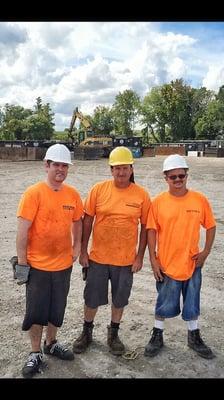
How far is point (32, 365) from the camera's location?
11.5 ft

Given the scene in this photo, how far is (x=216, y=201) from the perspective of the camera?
13258 millimetres

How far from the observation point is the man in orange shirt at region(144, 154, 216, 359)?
3.76m

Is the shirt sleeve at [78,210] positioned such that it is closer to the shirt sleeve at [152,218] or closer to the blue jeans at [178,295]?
the shirt sleeve at [152,218]

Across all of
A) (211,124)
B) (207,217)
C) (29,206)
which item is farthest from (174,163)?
(211,124)

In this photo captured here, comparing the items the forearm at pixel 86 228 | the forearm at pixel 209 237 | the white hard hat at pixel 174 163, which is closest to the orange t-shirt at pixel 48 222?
the forearm at pixel 86 228

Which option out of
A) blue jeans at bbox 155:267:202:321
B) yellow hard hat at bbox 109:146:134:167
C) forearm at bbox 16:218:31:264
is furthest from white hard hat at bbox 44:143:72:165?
blue jeans at bbox 155:267:202:321

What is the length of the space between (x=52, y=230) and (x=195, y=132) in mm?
84915

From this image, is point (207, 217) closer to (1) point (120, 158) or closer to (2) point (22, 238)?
(1) point (120, 158)

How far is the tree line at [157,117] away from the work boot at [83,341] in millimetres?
78916

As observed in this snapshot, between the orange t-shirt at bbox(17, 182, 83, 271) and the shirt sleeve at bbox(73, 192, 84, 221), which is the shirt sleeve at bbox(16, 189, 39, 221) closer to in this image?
the orange t-shirt at bbox(17, 182, 83, 271)

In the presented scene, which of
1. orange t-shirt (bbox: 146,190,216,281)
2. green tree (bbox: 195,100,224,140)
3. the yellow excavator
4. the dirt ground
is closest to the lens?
the dirt ground

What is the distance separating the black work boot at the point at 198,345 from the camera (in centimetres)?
388

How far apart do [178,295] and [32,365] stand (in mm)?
1394
